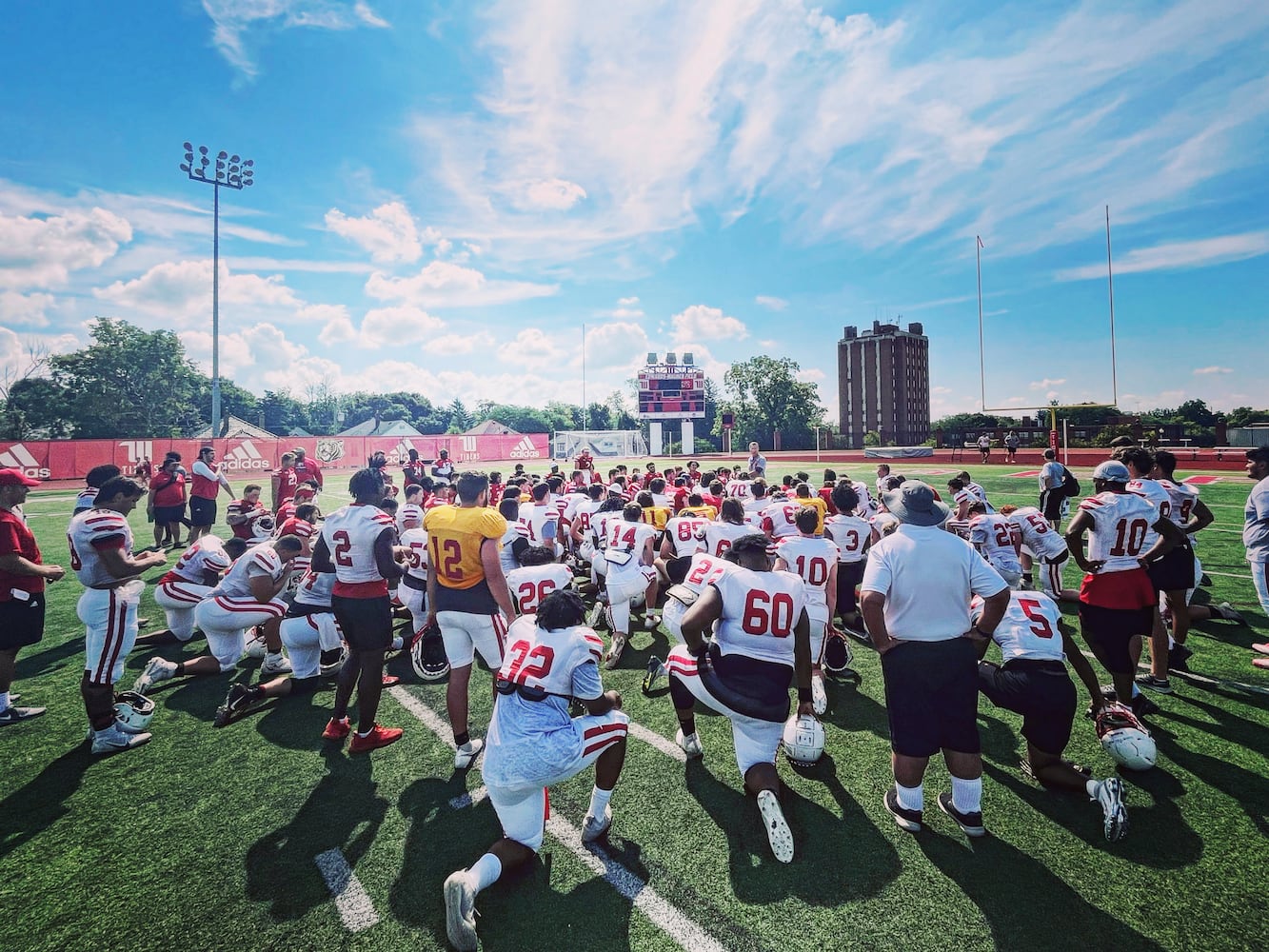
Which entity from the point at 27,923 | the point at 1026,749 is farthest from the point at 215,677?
the point at 1026,749

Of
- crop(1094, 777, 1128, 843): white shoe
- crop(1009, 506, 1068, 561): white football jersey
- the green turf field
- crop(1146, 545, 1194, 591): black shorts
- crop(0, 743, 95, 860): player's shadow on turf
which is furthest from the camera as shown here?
crop(1009, 506, 1068, 561): white football jersey

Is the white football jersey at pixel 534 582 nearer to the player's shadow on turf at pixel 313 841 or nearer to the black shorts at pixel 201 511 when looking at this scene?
the player's shadow on turf at pixel 313 841

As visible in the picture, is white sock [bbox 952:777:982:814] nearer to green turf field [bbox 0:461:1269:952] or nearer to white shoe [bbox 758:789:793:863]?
green turf field [bbox 0:461:1269:952]

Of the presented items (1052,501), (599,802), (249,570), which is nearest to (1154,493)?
(599,802)

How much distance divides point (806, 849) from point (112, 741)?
5.86 m

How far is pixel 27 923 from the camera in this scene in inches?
120

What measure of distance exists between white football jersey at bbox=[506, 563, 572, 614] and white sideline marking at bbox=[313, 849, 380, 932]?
219 cm

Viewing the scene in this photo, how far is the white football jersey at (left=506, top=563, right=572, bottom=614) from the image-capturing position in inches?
199

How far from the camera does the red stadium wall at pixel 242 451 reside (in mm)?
30219

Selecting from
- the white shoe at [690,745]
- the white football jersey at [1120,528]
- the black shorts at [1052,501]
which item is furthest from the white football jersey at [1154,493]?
the black shorts at [1052,501]

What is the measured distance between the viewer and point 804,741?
4.28 metres

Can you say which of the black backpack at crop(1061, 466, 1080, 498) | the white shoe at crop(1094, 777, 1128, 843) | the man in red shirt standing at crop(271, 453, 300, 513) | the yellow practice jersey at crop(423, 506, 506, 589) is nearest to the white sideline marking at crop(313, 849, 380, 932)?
the yellow practice jersey at crop(423, 506, 506, 589)

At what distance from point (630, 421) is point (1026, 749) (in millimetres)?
93317

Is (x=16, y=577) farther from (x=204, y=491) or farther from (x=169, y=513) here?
(x=169, y=513)
